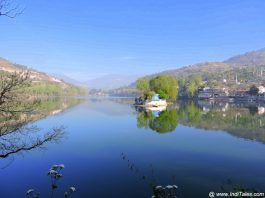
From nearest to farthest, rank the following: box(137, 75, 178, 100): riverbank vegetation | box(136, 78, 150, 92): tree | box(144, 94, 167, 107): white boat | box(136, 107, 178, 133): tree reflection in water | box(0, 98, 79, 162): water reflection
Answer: box(0, 98, 79, 162): water reflection, box(136, 107, 178, 133): tree reflection in water, box(144, 94, 167, 107): white boat, box(137, 75, 178, 100): riverbank vegetation, box(136, 78, 150, 92): tree

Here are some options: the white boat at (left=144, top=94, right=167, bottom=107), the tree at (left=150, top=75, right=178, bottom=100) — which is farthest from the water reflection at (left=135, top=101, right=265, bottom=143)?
the tree at (left=150, top=75, right=178, bottom=100)

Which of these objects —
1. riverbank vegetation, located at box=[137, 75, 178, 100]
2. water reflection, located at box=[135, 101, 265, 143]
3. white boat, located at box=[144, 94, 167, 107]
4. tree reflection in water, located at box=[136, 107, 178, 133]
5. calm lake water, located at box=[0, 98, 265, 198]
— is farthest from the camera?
riverbank vegetation, located at box=[137, 75, 178, 100]

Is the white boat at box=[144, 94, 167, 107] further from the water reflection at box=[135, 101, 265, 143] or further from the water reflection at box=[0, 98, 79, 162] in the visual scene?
the water reflection at box=[0, 98, 79, 162]

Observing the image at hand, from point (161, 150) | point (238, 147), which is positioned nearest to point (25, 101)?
point (161, 150)

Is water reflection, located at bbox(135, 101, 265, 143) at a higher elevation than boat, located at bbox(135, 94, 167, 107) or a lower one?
lower

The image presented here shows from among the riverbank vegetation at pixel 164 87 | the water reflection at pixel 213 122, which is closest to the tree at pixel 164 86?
the riverbank vegetation at pixel 164 87

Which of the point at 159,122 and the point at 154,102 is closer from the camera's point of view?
the point at 159,122

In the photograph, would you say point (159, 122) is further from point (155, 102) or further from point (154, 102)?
point (155, 102)

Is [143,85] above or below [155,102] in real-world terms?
above

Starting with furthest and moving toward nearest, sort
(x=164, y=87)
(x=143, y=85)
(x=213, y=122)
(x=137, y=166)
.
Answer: (x=143, y=85)
(x=164, y=87)
(x=213, y=122)
(x=137, y=166)

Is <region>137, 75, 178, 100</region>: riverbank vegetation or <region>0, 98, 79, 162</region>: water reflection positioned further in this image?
<region>137, 75, 178, 100</region>: riverbank vegetation

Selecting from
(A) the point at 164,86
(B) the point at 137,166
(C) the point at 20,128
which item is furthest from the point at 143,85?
(C) the point at 20,128

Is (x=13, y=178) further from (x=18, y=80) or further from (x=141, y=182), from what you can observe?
(x=18, y=80)

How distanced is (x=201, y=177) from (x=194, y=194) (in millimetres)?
3465
